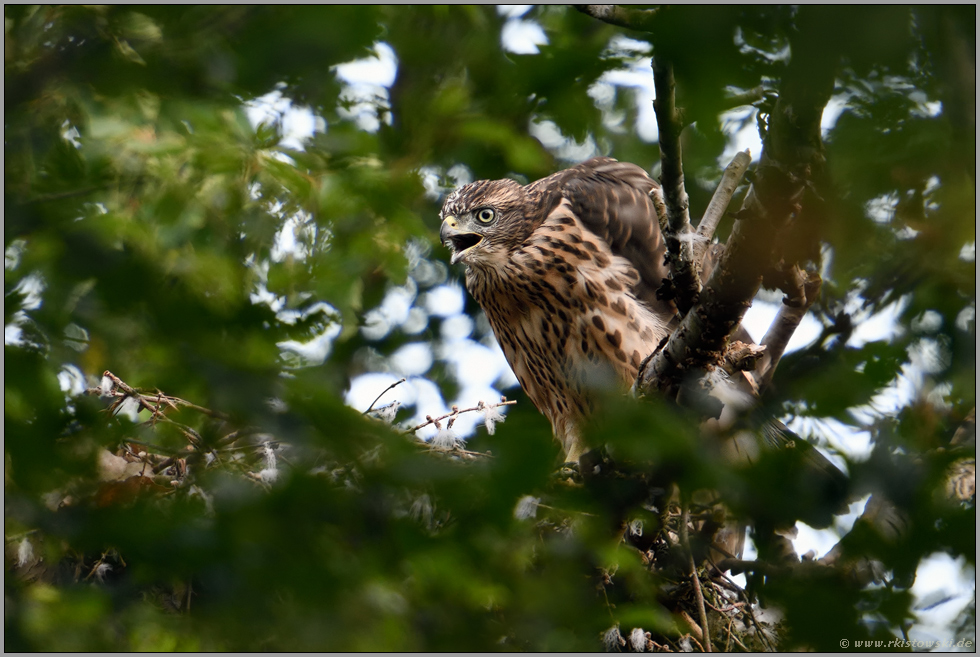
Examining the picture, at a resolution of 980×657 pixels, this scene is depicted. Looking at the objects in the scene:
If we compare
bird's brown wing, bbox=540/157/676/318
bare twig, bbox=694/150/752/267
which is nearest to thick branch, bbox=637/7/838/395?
bare twig, bbox=694/150/752/267

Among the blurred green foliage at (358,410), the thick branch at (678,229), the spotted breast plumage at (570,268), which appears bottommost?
the spotted breast plumage at (570,268)

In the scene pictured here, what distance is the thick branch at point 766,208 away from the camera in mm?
835

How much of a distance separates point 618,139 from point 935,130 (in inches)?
175

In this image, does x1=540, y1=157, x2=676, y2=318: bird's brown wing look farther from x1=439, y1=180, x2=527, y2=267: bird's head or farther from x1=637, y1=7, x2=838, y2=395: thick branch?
x1=637, y1=7, x2=838, y2=395: thick branch

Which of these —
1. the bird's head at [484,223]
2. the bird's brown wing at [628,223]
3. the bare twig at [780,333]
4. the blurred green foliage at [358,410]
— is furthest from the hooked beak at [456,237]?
the blurred green foliage at [358,410]

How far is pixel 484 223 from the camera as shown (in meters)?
4.36

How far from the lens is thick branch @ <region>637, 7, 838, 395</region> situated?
0.84 m

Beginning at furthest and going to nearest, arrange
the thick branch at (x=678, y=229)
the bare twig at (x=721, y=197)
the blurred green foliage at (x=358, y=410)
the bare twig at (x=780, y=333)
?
1. the bare twig at (x=780, y=333)
2. the bare twig at (x=721, y=197)
3. the thick branch at (x=678, y=229)
4. the blurred green foliage at (x=358, y=410)

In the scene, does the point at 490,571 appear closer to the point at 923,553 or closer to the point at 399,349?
the point at 923,553

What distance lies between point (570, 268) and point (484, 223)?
576mm

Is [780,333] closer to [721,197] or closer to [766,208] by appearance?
[721,197]

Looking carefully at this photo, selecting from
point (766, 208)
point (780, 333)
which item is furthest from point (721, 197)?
point (780, 333)

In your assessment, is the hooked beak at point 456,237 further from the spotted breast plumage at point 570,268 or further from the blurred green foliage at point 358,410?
the blurred green foliage at point 358,410

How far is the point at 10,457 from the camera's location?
104cm
